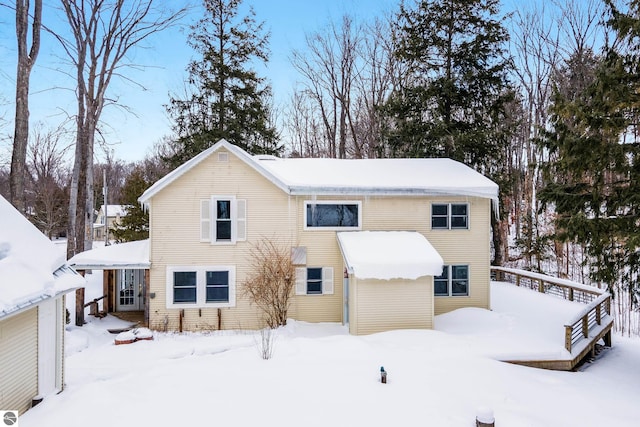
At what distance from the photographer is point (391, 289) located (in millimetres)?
11945

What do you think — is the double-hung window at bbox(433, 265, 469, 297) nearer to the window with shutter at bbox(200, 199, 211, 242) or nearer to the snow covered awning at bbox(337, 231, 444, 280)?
the snow covered awning at bbox(337, 231, 444, 280)

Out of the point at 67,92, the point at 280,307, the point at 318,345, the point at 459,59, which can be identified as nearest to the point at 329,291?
the point at 280,307

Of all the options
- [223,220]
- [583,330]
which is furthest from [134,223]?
[583,330]

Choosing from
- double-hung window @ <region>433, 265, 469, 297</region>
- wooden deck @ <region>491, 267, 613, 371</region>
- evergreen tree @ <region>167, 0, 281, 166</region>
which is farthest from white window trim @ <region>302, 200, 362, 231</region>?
evergreen tree @ <region>167, 0, 281, 166</region>

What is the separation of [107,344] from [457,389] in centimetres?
1003

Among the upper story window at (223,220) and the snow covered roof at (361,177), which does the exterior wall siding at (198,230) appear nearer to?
the upper story window at (223,220)

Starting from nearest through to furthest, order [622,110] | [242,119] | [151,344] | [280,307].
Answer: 1. [622,110]
2. [151,344]
3. [280,307]
4. [242,119]

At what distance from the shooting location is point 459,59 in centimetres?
2075

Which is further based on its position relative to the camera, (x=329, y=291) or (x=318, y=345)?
(x=329, y=291)

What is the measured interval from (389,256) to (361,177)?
3674mm

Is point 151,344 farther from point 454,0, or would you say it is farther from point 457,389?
point 454,0

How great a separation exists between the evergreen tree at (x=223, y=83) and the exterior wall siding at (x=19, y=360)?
15.9 meters

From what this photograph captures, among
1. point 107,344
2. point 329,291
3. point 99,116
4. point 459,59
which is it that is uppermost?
point 459,59

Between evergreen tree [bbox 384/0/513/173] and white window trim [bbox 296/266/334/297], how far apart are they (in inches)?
391
